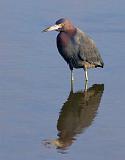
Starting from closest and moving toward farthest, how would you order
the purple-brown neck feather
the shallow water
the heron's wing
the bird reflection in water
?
1. the shallow water
2. the bird reflection in water
3. the purple-brown neck feather
4. the heron's wing

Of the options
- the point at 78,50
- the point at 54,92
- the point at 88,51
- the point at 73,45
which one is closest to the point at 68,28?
the point at 73,45

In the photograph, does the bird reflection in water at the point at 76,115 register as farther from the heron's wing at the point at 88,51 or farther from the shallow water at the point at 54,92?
the heron's wing at the point at 88,51

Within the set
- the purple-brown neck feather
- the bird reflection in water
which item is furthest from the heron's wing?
the bird reflection in water

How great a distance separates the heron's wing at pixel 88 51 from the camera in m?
14.6

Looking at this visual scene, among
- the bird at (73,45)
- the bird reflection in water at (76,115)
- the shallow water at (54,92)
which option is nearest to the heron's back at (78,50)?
the bird at (73,45)

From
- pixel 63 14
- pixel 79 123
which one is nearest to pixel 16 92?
pixel 79 123

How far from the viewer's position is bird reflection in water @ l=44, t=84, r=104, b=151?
10781mm

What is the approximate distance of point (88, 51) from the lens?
1472 centimetres

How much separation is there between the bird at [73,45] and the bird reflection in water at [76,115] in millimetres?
753

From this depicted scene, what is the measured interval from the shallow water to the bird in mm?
218

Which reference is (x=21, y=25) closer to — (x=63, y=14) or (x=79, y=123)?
(x=63, y=14)

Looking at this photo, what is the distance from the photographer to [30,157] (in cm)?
995

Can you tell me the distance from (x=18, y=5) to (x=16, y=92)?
279 inches

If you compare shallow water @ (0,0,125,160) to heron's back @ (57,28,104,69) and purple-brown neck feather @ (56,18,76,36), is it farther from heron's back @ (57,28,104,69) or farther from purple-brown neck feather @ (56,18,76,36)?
purple-brown neck feather @ (56,18,76,36)
